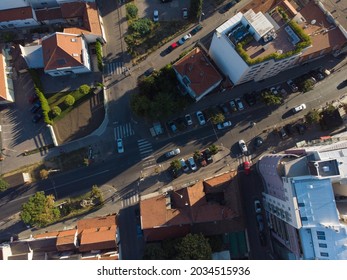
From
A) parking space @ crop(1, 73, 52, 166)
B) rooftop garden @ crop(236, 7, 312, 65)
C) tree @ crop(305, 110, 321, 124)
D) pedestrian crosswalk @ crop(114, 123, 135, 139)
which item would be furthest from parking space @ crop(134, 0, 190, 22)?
tree @ crop(305, 110, 321, 124)

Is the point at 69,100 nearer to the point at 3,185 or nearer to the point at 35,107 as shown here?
the point at 35,107

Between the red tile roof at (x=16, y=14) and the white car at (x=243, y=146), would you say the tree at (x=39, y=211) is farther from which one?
the white car at (x=243, y=146)

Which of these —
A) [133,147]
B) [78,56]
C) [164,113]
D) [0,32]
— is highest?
[0,32]

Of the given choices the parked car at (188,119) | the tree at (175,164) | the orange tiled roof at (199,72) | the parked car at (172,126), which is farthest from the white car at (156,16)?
the tree at (175,164)

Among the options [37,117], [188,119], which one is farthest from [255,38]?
[37,117]

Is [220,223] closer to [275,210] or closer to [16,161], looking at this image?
[275,210]

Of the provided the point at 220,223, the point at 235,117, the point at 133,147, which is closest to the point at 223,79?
the point at 235,117

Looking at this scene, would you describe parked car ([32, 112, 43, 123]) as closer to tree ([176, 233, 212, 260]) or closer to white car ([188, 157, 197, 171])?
white car ([188, 157, 197, 171])
